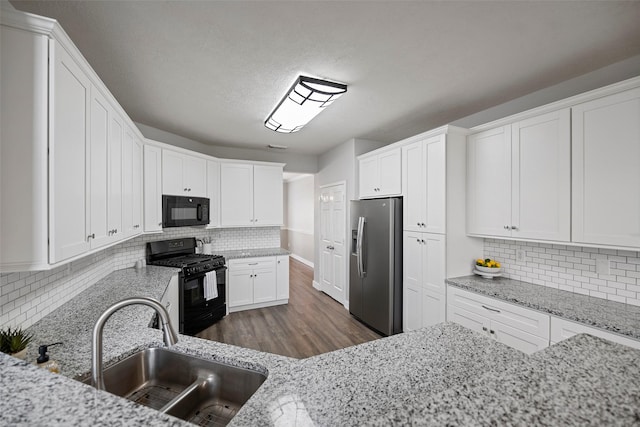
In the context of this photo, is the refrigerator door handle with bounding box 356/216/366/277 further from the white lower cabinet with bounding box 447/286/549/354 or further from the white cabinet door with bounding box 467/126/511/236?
the white cabinet door with bounding box 467/126/511/236

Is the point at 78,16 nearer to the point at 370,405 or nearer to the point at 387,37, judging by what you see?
the point at 387,37

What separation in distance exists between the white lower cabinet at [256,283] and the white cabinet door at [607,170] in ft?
11.8

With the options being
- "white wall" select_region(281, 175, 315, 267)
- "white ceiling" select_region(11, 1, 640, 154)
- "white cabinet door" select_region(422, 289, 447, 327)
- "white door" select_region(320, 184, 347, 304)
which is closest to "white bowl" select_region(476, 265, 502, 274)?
"white cabinet door" select_region(422, 289, 447, 327)

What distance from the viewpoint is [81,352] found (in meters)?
1.19

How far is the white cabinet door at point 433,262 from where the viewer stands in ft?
8.75

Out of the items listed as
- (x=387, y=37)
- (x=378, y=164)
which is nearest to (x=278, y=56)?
(x=387, y=37)

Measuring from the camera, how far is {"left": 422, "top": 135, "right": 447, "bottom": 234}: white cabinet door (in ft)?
8.75

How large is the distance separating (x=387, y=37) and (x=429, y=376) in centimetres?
191

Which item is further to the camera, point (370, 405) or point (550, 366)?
point (370, 405)

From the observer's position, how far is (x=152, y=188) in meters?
3.09

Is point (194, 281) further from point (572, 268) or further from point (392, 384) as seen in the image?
point (572, 268)

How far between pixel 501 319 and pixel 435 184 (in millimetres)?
1366

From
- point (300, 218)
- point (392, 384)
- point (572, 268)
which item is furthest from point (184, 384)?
point (300, 218)

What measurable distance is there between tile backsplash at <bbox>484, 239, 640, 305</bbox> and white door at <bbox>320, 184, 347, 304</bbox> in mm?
2121
